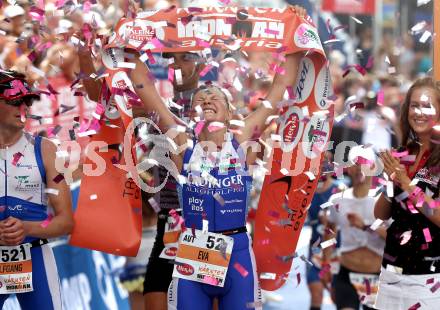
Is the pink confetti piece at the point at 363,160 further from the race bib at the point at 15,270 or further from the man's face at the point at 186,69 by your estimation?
the race bib at the point at 15,270

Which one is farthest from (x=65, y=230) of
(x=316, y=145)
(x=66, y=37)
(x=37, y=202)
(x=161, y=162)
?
(x=316, y=145)

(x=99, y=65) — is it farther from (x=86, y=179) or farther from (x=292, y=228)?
(x=292, y=228)

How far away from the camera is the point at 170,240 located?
7.25 m

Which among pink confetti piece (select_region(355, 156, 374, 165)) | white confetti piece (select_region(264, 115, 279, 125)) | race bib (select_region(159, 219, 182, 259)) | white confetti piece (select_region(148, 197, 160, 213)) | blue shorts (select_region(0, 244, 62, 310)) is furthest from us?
pink confetti piece (select_region(355, 156, 374, 165))

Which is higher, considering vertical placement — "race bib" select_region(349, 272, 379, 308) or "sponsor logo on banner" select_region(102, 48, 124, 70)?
"sponsor logo on banner" select_region(102, 48, 124, 70)

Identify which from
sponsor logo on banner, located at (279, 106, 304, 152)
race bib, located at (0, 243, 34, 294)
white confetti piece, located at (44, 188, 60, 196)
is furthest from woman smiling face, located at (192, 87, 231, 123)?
race bib, located at (0, 243, 34, 294)

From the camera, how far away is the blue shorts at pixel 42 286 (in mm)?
6648

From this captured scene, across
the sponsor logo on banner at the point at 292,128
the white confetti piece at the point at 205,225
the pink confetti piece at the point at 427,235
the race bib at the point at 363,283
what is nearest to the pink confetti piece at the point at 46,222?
the white confetti piece at the point at 205,225

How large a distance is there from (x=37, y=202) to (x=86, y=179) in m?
0.66

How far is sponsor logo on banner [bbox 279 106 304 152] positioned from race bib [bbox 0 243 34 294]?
1.82 m

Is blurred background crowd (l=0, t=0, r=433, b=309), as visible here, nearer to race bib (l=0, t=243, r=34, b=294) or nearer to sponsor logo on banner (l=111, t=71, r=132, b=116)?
sponsor logo on banner (l=111, t=71, r=132, b=116)

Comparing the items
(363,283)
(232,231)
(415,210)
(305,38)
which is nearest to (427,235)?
(415,210)

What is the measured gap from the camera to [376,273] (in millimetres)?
8891

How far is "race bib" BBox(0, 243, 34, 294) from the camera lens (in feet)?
21.5
